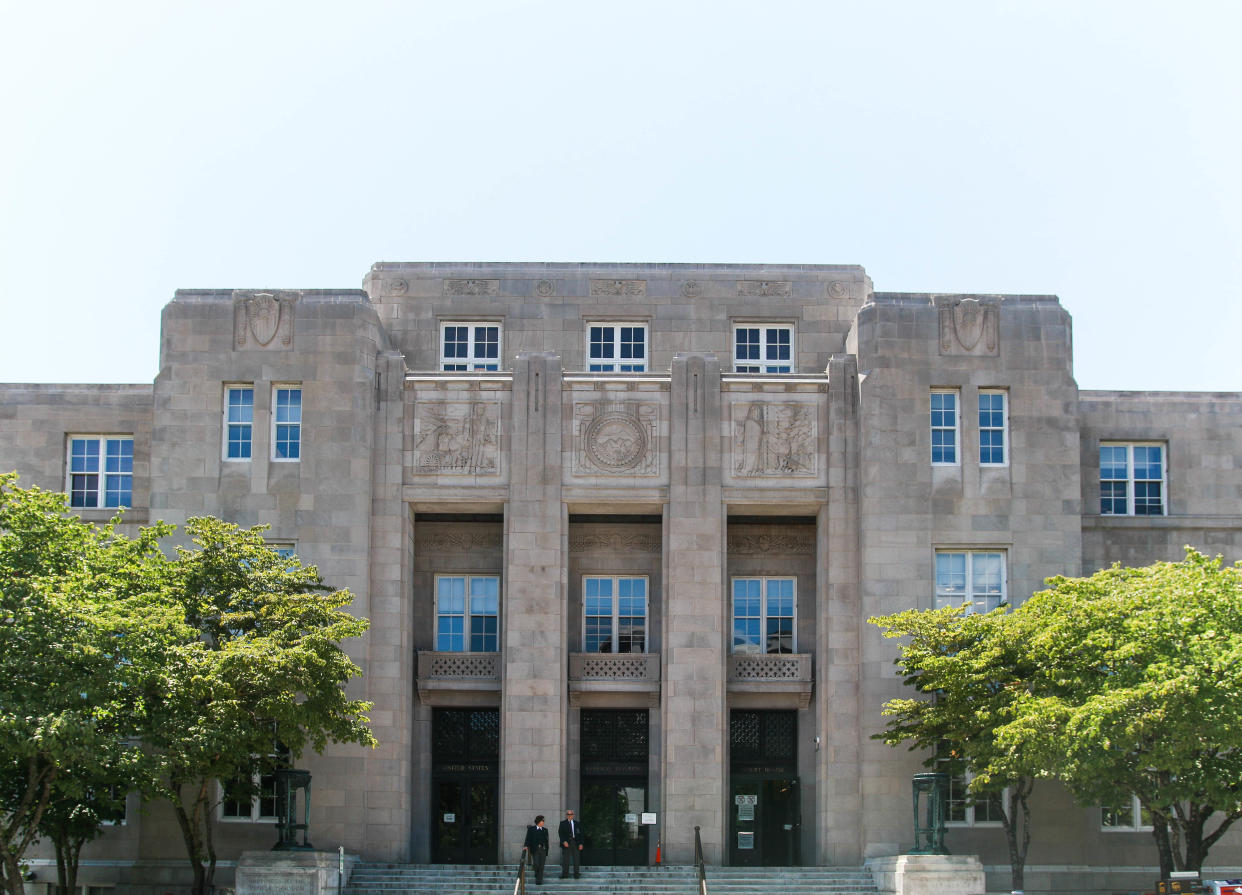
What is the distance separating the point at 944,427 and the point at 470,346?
12718 mm

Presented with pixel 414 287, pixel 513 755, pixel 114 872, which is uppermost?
pixel 414 287

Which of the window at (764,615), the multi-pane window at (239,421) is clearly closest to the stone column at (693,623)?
the window at (764,615)

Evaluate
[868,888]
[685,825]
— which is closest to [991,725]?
[868,888]

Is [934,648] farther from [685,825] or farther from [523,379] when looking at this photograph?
[523,379]

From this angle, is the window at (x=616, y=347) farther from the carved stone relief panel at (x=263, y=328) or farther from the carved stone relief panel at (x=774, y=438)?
the carved stone relief panel at (x=263, y=328)

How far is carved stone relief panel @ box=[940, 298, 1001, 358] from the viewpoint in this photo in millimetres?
37094

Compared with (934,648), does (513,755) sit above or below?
below

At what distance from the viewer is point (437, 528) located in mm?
38906

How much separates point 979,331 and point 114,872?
77.9 ft

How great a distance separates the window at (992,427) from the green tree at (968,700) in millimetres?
4219

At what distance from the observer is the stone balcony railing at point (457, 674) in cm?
3734

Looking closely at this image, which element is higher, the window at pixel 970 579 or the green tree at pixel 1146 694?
the window at pixel 970 579

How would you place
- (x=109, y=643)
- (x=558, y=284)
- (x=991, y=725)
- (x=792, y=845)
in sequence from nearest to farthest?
1. (x=109, y=643)
2. (x=991, y=725)
3. (x=792, y=845)
4. (x=558, y=284)

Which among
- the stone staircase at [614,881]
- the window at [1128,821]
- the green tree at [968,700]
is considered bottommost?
the stone staircase at [614,881]
